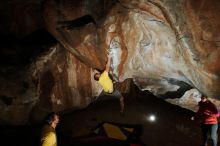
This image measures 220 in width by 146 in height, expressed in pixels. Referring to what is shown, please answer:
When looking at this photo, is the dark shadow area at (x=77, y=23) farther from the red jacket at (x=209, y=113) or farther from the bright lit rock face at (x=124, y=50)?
the red jacket at (x=209, y=113)

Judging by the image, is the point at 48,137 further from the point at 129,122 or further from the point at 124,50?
the point at 124,50

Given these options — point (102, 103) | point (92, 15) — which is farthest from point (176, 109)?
point (92, 15)

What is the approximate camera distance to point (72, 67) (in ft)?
37.8

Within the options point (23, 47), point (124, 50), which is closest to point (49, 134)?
point (124, 50)

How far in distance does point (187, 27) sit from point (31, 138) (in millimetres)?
5983

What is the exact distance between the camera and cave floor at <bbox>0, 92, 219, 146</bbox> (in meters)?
9.30

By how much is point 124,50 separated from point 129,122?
8.65 feet

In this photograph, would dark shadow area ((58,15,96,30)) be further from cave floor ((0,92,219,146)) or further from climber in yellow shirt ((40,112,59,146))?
climber in yellow shirt ((40,112,59,146))

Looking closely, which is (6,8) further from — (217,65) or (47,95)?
(217,65)

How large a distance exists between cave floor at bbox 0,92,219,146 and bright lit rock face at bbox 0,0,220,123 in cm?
48

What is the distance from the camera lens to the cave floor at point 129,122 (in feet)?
30.5

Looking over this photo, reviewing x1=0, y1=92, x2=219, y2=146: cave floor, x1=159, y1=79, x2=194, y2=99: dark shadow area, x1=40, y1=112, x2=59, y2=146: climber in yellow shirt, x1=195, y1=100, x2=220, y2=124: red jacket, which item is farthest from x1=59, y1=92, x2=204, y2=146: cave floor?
x1=40, y1=112, x2=59, y2=146: climber in yellow shirt

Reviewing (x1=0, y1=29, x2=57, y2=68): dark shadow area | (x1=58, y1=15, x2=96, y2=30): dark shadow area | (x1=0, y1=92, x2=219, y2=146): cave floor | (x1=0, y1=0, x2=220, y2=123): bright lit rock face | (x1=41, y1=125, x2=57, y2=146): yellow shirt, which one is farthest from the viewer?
(x1=0, y1=29, x2=57, y2=68): dark shadow area

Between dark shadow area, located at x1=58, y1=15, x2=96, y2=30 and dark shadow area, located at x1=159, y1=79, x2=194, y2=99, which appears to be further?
dark shadow area, located at x1=159, y1=79, x2=194, y2=99
